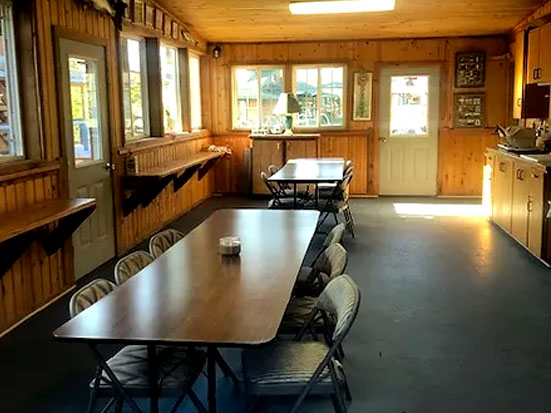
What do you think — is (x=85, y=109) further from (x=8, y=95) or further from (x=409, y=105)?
(x=409, y=105)

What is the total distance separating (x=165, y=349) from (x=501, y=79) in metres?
7.85

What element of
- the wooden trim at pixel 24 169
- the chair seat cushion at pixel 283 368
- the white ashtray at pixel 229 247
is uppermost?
the wooden trim at pixel 24 169

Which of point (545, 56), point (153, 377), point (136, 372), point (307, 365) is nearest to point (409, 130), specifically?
point (545, 56)

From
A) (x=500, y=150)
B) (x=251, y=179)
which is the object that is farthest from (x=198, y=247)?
(x=251, y=179)

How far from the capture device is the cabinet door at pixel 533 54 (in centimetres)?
659

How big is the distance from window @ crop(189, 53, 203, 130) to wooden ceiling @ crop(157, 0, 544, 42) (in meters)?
0.43

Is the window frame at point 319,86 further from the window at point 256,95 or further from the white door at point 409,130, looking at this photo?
the white door at point 409,130

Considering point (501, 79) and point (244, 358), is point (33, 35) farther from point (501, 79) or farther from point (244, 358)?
point (501, 79)

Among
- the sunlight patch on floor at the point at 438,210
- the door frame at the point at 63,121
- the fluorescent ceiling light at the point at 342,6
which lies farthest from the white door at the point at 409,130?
the door frame at the point at 63,121

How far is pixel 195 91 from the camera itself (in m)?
9.48

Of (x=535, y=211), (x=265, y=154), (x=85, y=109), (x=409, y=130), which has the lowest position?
(x=535, y=211)

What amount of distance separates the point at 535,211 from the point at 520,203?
1.67 feet

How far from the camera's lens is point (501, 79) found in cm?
899

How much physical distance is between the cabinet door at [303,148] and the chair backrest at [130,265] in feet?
19.7
